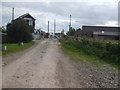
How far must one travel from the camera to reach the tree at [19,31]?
135 feet

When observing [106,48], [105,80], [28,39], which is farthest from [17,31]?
[105,80]

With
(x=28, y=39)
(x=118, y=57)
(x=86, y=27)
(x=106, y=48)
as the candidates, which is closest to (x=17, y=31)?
(x=28, y=39)

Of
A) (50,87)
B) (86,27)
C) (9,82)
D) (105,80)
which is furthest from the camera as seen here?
(86,27)

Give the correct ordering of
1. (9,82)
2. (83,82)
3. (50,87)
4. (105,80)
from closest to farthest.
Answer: (50,87) → (9,82) → (83,82) → (105,80)

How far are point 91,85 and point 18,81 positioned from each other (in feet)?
9.21

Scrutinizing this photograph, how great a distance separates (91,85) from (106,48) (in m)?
10.1

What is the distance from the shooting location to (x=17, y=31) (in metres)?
41.3

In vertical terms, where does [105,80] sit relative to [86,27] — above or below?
below

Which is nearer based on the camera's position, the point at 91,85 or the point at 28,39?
the point at 91,85

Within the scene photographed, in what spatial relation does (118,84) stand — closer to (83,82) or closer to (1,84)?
(83,82)

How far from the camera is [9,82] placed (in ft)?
25.5

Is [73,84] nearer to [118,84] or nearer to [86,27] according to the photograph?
[118,84]

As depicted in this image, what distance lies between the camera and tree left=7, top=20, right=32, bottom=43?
4119 centimetres

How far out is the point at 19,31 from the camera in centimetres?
4122
